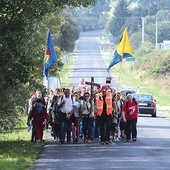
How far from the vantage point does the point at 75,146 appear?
24094 mm

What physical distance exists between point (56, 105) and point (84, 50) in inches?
5575

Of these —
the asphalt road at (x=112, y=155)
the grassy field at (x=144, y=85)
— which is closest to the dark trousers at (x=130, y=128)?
the asphalt road at (x=112, y=155)

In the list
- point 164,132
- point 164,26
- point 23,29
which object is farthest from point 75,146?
point 164,26

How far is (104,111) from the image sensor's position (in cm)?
2464

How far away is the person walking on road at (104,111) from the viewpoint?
80.4ft

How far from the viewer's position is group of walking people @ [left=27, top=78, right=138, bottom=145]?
24.6m

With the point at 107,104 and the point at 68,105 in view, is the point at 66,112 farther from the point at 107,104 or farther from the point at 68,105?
the point at 107,104

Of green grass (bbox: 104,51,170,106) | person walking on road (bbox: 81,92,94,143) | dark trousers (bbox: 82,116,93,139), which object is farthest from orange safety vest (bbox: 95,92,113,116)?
green grass (bbox: 104,51,170,106)

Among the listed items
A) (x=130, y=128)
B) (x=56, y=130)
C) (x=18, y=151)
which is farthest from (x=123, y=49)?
(x=18, y=151)

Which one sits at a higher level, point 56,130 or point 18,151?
point 56,130

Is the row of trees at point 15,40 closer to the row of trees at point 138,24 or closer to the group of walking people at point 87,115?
the group of walking people at point 87,115

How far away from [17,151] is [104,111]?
3646mm

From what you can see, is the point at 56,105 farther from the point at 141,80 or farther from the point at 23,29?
the point at 141,80

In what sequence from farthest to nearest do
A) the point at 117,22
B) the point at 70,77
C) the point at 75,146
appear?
1. the point at 117,22
2. the point at 70,77
3. the point at 75,146
